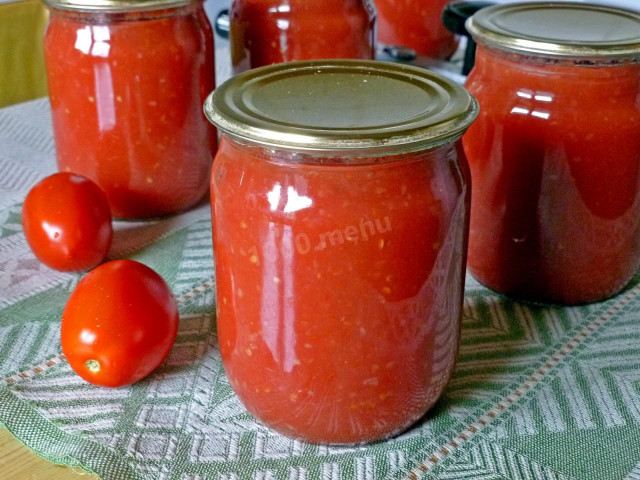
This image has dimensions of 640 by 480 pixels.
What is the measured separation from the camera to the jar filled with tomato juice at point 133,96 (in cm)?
101

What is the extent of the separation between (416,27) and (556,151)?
63 cm

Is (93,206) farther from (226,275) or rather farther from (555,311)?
(555,311)

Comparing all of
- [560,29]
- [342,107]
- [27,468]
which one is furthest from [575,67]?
[27,468]

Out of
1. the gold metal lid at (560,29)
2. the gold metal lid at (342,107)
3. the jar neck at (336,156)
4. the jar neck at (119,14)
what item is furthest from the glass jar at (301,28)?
the jar neck at (336,156)

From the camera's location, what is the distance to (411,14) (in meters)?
1.40

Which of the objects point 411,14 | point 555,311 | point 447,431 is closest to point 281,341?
point 447,431

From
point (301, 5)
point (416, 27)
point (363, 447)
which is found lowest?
point (363, 447)

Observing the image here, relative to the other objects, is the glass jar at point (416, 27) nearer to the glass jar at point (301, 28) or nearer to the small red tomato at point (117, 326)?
the glass jar at point (301, 28)

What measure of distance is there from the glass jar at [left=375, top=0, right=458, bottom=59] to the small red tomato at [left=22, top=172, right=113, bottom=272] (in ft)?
2.23

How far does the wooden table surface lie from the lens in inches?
26.6

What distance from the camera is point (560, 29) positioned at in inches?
34.3

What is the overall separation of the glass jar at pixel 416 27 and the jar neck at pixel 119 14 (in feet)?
1.60

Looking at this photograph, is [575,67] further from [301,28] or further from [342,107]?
[301,28]

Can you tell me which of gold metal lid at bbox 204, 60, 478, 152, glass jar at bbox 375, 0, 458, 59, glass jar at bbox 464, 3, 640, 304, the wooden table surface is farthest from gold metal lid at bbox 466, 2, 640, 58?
the wooden table surface
